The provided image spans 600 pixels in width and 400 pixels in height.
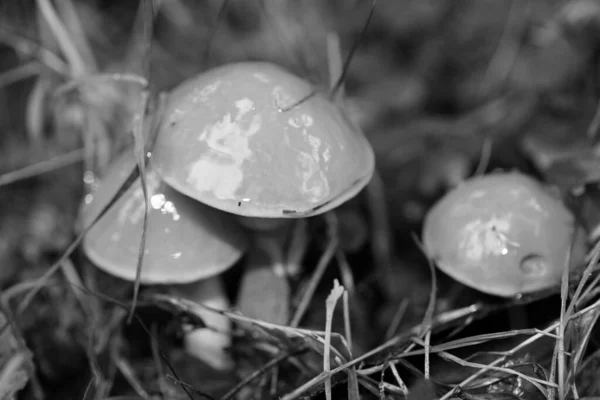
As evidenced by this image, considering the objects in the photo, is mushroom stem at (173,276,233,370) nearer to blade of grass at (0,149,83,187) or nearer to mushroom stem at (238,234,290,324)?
mushroom stem at (238,234,290,324)

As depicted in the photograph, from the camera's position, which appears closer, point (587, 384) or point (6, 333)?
point (587, 384)

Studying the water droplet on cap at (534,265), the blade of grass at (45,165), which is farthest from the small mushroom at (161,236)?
the water droplet on cap at (534,265)

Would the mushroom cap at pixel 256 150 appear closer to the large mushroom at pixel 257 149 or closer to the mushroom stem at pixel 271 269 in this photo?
the large mushroom at pixel 257 149

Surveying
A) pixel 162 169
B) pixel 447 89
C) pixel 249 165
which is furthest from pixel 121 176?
pixel 447 89

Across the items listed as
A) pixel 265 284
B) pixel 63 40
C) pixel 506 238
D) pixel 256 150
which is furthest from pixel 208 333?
pixel 63 40

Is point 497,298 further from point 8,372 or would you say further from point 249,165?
point 8,372

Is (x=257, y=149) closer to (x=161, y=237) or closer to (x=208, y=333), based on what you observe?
(x=161, y=237)
